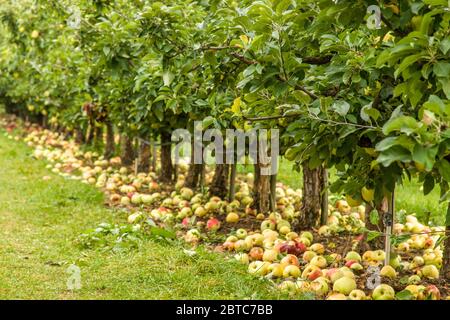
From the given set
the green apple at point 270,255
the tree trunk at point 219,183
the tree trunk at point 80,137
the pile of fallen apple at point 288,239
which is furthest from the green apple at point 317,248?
the tree trunk at point 80,137

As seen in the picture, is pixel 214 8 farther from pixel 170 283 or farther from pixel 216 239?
pixel 216 239

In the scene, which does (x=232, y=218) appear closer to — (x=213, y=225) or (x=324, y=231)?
(x=213, y=225)

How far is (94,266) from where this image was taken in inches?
179

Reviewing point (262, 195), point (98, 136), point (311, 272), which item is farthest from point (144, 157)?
→ point (311, 272)

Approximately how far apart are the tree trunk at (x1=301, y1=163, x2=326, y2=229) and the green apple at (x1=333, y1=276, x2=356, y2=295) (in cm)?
182

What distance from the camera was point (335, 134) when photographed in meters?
3.25

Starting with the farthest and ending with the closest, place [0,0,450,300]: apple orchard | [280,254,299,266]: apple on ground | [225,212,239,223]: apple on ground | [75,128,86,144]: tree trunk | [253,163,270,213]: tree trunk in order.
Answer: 1. [75,128,86,144]: tree trunk
2. [253,163,270,213]: tree trunk
3. [225,212,239,223]: apple on ground
4. [280,254,299,266]: apple on ground
5. [0,0,450,300]: apple orchard

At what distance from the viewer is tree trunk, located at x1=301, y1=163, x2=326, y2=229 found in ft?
18.9

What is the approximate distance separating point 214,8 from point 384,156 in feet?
6.51

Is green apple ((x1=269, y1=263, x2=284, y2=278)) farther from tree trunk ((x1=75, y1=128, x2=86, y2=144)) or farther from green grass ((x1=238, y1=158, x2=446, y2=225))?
tree trunk ((x1=75, y1=128, x2=86, y2=144))

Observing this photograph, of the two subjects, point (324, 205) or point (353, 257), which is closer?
point (353, 257)

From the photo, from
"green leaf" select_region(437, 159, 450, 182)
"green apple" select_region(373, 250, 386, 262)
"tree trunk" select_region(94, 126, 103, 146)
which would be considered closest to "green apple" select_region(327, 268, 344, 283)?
"green apple" select_region(373, 250, 386, 262)

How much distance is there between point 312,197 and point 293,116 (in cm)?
248
